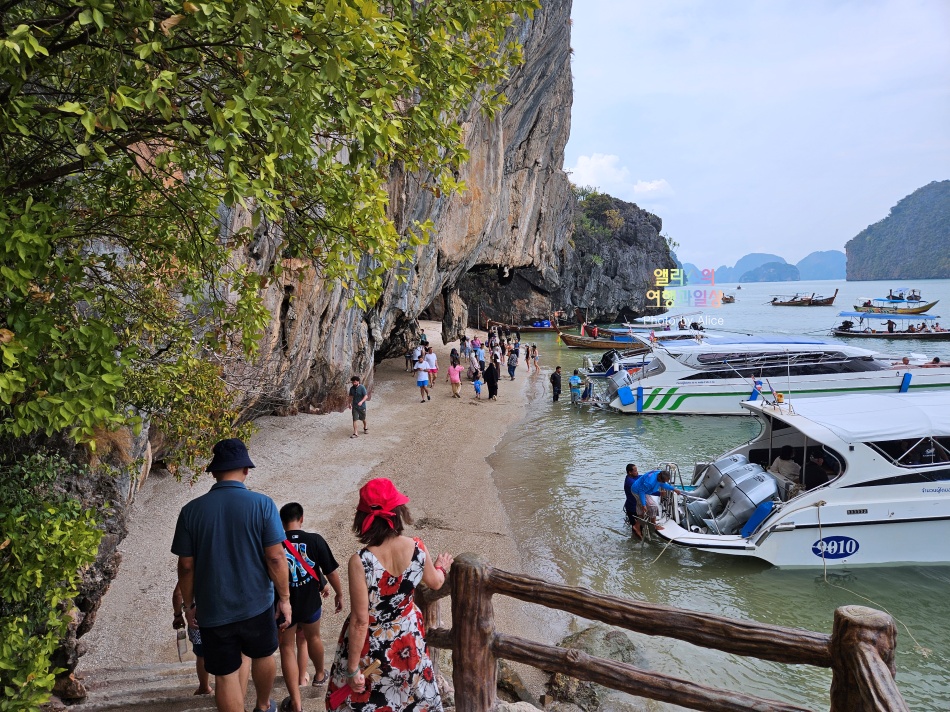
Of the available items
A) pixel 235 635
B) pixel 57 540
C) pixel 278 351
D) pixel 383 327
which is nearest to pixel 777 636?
pixel 235 635

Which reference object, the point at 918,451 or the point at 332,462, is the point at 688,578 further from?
the point at 332,462

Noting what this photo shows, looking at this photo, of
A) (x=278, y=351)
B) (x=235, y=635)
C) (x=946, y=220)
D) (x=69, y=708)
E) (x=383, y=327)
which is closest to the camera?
A: (x=235, y=635)

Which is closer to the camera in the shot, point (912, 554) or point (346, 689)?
point (346, 689)

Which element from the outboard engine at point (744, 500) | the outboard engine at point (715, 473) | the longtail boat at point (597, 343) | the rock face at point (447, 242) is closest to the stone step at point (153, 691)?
Answer: the rock face at point (447, 242)

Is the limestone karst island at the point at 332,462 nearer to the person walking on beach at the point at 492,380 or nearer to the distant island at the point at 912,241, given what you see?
the person walking on beach at the point at 492,380

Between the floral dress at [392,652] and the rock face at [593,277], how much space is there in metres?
Result: 51.1

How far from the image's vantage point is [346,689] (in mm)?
3324

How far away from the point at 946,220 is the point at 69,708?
21038 centimetres

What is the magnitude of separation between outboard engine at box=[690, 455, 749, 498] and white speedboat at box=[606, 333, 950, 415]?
31.8 ft

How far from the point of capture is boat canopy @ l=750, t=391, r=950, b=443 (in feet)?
32.0

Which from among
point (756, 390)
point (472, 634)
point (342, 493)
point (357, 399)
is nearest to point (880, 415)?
point (756, 390)

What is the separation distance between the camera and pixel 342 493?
39.3 feet

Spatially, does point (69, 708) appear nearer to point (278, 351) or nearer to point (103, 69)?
point (103, 69)

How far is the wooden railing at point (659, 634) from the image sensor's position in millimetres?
2756
